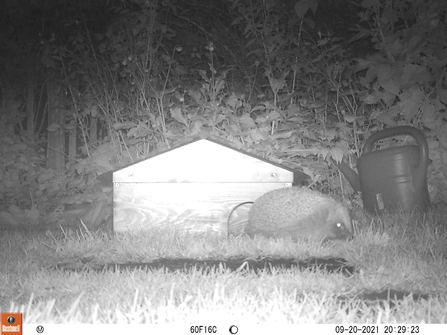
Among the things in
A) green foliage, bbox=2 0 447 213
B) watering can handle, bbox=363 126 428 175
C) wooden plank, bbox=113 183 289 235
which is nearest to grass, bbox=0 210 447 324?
wooden plank, bbox=113 183 289 235

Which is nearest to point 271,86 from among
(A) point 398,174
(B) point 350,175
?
(B) point 350,175

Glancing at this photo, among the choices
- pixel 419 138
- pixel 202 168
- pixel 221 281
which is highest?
pixel 419 138

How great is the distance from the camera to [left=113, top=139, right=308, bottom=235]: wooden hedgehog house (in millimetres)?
3486

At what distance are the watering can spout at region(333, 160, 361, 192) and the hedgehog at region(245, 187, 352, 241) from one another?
0.91 metres

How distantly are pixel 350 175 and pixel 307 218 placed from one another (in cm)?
110

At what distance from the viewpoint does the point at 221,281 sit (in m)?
2.04

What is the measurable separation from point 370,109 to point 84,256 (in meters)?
3.09

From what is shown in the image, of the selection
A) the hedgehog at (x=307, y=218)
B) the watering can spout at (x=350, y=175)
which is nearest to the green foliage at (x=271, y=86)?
the watering can spout at (x=350, y=175)

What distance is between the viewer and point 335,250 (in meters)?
2.71

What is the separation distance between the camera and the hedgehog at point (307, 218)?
9.96 ft

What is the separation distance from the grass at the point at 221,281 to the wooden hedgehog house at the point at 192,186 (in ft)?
0.97

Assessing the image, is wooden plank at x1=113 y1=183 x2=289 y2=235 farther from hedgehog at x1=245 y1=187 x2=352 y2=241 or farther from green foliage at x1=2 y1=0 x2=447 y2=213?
green foliage at x1=2 y1=0 x2=447 y2=213

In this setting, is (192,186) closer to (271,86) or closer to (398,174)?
(271,86)

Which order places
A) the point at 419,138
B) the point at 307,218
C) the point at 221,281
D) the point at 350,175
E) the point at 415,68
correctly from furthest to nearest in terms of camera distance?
the point at 350,175
the point at 415,68
the point at 419,138
the point at 307,218
the point at 221,281
